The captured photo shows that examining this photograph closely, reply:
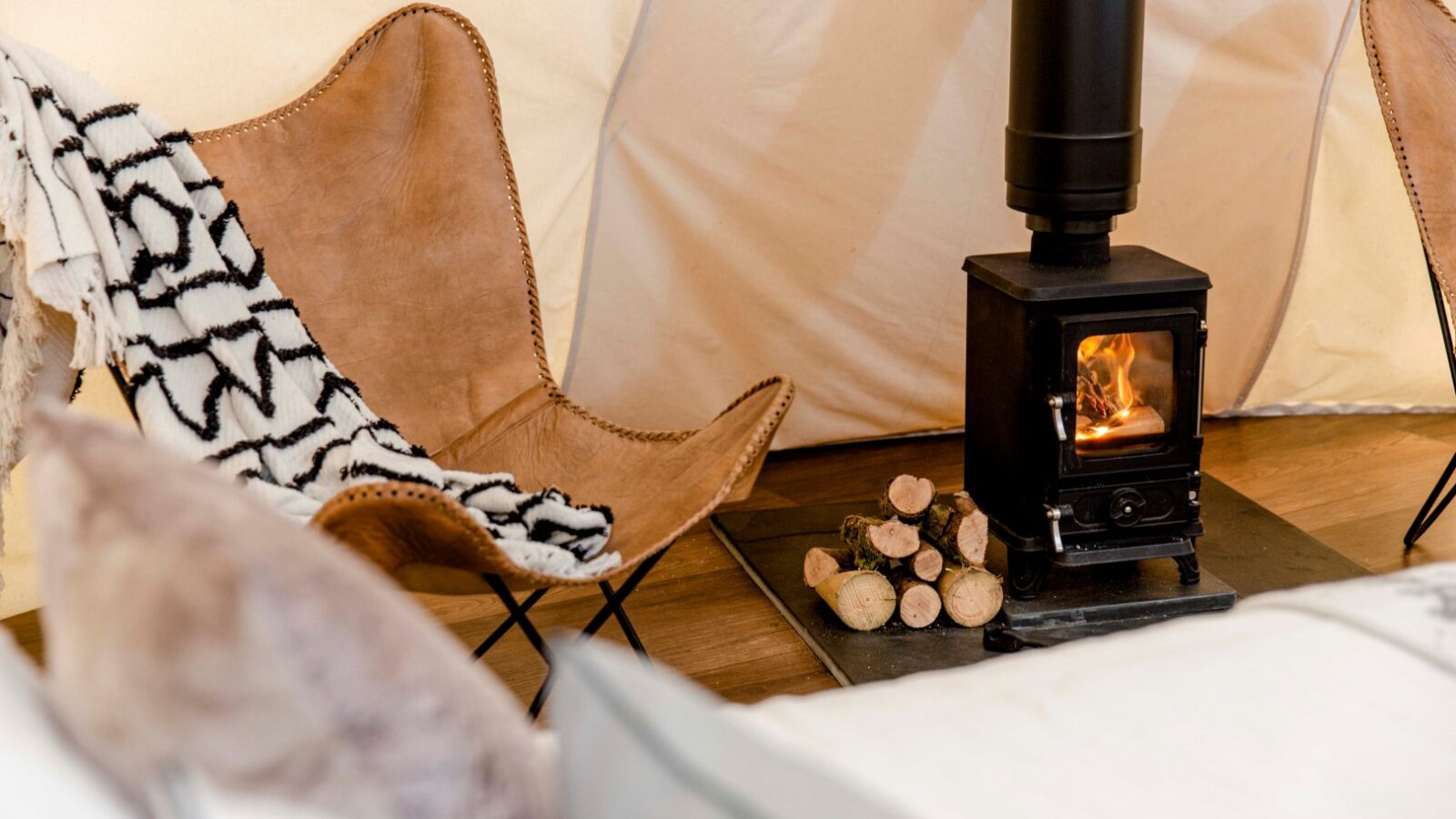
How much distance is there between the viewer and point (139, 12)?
2303 mm

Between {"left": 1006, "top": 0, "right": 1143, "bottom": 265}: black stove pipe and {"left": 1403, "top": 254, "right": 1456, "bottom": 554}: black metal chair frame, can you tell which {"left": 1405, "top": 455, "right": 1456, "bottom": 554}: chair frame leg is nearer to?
{"left": 1403, "top": 254, "right": 1456, "bottom": 554}: black metal chair frame

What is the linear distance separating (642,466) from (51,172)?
94 cm

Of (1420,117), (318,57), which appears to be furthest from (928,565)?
(318,57)

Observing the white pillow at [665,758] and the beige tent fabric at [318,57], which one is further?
the beige tent fabric at [318,57]

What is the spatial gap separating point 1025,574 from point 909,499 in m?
0.25

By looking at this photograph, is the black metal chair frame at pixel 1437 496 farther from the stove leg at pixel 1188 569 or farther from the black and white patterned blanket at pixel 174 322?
the black and white patterned blanket at pixel 174 322

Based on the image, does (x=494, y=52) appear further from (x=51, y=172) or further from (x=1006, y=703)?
(x=1006, y=703)

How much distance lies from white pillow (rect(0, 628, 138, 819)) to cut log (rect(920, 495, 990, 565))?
1892 millimetres

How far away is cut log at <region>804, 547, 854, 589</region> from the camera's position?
98.4 inches

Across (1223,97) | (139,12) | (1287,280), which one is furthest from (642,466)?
(1287,280)

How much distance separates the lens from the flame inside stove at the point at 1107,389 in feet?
7.79

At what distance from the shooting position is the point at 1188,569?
246 centimetres

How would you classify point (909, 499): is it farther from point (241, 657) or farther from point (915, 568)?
point (241, 657)

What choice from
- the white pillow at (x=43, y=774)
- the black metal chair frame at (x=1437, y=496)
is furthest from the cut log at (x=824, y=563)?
the white pillow at (x=43, y=774)
